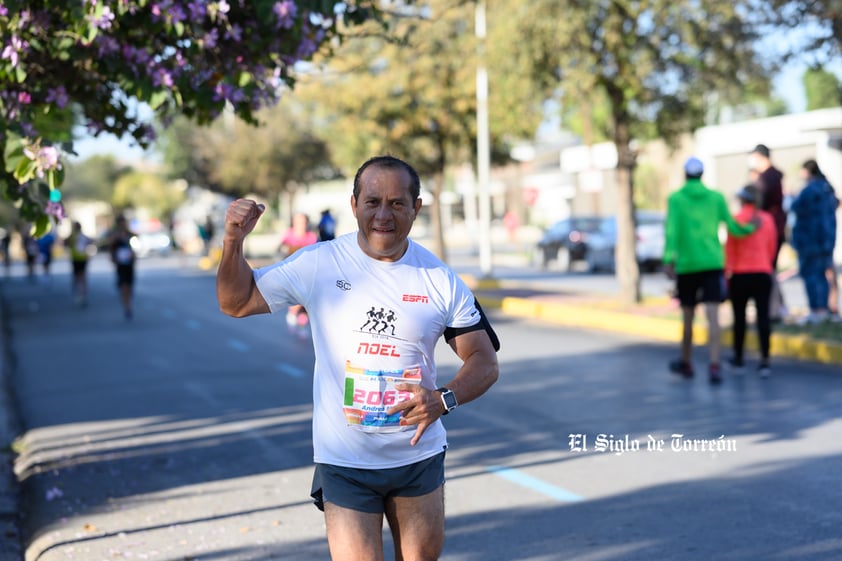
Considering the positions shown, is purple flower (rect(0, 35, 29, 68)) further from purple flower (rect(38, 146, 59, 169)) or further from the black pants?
the black pants

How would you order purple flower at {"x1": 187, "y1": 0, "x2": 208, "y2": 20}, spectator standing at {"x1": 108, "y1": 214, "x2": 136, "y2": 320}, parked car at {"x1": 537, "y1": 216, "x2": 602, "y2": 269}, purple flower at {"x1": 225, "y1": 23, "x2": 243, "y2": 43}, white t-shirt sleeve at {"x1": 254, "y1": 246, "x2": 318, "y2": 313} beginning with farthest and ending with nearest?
parked car at {"x1": 537, "y1": 216, "x2": 602, "y2": 269}, spectator standing at {"x1": 108, "y1": 214, "x2": 136, "y2": 320}, purple flower at {"x1": 225, "y1": 23, "x2": 243, "y2": 43}, purple flower at {"x1": 187, "y1": 0, "x2": 208, "y2": 20}, white t-shirt sleeve at {"x1": 254, "y1": 246, "x2": 318, "y2": 313}

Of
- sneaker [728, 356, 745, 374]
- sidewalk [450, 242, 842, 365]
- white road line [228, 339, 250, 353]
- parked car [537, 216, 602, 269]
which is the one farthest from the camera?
parked car [537, 216, 602, 269]

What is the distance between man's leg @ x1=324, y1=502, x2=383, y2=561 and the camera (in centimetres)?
380

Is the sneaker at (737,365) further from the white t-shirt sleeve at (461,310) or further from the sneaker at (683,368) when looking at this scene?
the white t-shirt sleeve at (461,310)

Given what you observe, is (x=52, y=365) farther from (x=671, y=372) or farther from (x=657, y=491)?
(x=657, y=491)

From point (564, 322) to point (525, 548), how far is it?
12562 millimetres

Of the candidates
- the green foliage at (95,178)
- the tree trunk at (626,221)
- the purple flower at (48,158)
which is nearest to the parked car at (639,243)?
the tree trunk at (626,221)

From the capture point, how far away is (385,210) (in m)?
3.82

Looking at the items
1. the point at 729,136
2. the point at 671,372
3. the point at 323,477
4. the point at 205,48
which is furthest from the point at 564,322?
the point at 729,136

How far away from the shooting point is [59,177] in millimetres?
6461

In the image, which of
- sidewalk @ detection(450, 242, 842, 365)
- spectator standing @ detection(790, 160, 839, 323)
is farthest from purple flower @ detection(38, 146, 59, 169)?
spectator standing @ detection(790, 160, 839, 323)

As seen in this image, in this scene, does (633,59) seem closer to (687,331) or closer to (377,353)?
(687,331)

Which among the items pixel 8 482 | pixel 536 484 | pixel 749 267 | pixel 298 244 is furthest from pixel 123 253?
pixel 536 484

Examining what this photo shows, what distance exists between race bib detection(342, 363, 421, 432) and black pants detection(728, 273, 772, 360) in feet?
26.6
